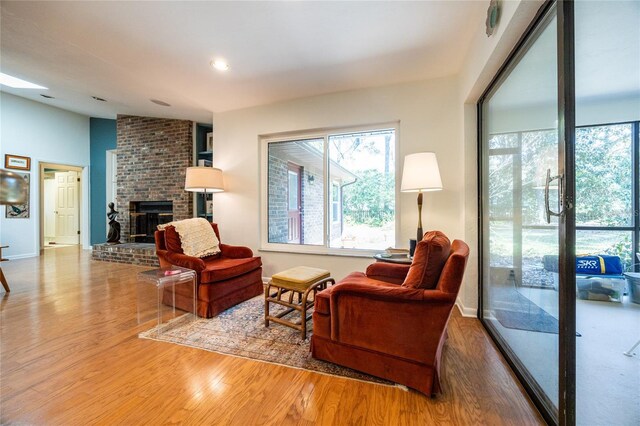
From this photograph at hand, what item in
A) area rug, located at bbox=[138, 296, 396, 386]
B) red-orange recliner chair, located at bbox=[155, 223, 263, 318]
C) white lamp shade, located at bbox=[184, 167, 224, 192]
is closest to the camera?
area rug, located at bbox=[138, 296, 396, 386]

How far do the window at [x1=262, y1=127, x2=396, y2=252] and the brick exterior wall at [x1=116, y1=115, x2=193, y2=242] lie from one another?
7.27 ft

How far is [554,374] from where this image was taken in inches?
50.1

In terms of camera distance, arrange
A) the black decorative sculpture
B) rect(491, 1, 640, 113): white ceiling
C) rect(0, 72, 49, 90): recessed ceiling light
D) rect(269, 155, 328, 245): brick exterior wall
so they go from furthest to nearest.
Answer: the black decorative sculpture < rect(0, 72, 49, 90): recessed ceiling light < rect(269, 155, 328, 245): brick exterior wall < rect(491, 1, 640, 113): white ceiling

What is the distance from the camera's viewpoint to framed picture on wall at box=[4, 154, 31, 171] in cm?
492

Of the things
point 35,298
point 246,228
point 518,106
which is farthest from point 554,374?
point 35,298

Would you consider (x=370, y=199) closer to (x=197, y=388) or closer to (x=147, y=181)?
(x=197, y=388)

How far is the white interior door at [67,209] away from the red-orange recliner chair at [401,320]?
7877 millimetres

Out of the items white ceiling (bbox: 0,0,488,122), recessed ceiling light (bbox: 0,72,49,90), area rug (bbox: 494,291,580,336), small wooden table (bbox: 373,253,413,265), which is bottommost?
area rug (bbox: 494,291,580,336)

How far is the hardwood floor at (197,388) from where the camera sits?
4.19 ft

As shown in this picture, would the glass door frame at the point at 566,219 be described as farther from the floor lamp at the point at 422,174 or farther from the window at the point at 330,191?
the window at the point at 330,191

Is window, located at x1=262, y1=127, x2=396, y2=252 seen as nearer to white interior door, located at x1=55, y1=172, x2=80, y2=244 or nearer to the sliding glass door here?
the sliding glass door

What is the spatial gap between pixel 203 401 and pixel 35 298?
9.81 feet

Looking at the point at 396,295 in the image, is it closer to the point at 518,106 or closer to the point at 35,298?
the point at 518,106

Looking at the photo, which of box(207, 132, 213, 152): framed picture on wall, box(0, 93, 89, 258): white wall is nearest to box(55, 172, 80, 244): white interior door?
box(0, 93, 89, 258): white wall
